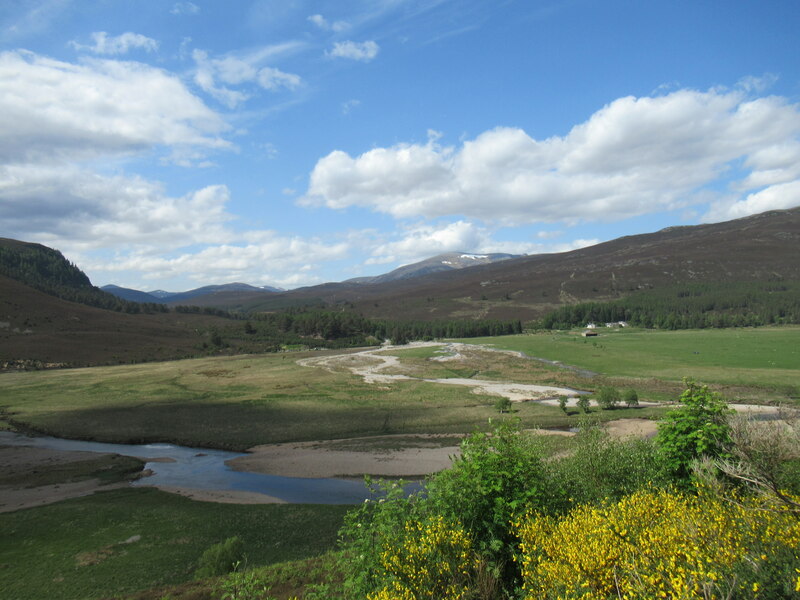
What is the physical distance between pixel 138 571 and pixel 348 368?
9751 centimetres

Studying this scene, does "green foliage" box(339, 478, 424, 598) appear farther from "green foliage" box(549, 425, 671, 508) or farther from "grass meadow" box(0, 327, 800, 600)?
"grass meadow" box(0, 327, 800, 600)

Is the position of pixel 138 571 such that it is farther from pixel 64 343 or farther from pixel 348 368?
pixel 64 343

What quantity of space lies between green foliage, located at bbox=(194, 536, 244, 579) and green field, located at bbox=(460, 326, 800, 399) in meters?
75.8

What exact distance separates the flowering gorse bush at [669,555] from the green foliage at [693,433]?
27.9 feet

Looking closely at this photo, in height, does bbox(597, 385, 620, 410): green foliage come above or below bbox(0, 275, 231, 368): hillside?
below

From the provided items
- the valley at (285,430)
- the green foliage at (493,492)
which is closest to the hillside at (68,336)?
the valley at (285,430)

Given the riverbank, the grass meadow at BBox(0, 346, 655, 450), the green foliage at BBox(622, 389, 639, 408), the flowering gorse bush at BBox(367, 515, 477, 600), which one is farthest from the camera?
the green foliage at BBox(622, 389, 639, 408)

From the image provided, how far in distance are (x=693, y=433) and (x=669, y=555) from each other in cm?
1298

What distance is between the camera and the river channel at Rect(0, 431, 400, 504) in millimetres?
39625

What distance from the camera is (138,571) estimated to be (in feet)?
83.8

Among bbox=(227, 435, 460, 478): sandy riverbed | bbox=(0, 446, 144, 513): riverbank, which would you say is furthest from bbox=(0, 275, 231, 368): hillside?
bbox=(227, 435, 460, 478): sandy riverbed

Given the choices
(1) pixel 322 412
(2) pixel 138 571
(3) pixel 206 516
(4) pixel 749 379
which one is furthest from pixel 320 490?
(4) pixel 749 379

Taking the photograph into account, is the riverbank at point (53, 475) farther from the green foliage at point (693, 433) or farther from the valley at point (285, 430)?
the green foliage at point (693, 433)

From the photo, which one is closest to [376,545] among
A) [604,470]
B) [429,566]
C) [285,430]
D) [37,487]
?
[429,566]
